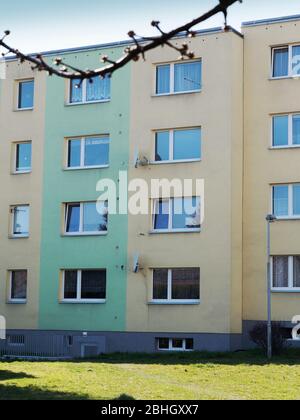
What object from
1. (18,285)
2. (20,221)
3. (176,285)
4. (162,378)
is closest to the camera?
(162,378)

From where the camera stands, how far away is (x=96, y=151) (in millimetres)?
32656

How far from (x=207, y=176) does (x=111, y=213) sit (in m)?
4.31

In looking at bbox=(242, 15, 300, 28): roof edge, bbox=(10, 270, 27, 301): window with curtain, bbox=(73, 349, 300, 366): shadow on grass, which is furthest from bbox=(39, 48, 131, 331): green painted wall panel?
bbox=(242, 15, 300, 28): roof edge

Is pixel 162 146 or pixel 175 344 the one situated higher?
pixel 162 146

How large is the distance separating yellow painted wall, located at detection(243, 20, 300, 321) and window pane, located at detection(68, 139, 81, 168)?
730cm

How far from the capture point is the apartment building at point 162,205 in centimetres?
2962

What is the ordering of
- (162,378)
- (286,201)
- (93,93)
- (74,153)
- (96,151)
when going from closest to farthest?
(162,378)
(286,201)
(96,151)
(93,93)
(74,153)

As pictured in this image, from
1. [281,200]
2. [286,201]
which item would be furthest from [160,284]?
[286,201]

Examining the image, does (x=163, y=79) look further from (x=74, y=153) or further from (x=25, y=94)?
(x=25, y=94)

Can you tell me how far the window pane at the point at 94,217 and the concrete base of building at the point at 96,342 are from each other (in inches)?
169

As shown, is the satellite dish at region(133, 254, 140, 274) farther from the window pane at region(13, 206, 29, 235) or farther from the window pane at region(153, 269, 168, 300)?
the window pane at region(13, 206, 29, 235)

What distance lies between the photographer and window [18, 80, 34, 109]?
113 feet

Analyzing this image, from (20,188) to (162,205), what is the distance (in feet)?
22.3

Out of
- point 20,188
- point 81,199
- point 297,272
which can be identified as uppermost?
point 20,188
